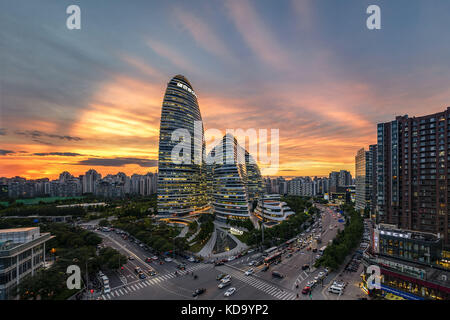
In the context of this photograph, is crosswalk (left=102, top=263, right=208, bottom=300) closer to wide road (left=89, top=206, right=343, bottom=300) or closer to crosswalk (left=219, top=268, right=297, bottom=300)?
wide road (left=89, top=206, right=343, bottom=300)

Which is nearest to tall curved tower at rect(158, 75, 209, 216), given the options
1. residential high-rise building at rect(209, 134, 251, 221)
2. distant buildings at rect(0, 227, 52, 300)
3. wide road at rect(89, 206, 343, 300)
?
residential high-rise building at rect(209, 134, 251, 221)

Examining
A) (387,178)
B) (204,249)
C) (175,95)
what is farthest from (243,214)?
(175,95)

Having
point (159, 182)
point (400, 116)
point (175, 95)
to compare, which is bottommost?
point (159, 182)

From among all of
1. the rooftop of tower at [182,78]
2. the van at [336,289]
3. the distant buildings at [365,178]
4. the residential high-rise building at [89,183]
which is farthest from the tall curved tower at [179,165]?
the residential high-rise building at [89,183]

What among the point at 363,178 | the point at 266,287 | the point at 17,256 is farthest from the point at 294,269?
the point at 363,178

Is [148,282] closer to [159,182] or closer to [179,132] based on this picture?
[159,182]
